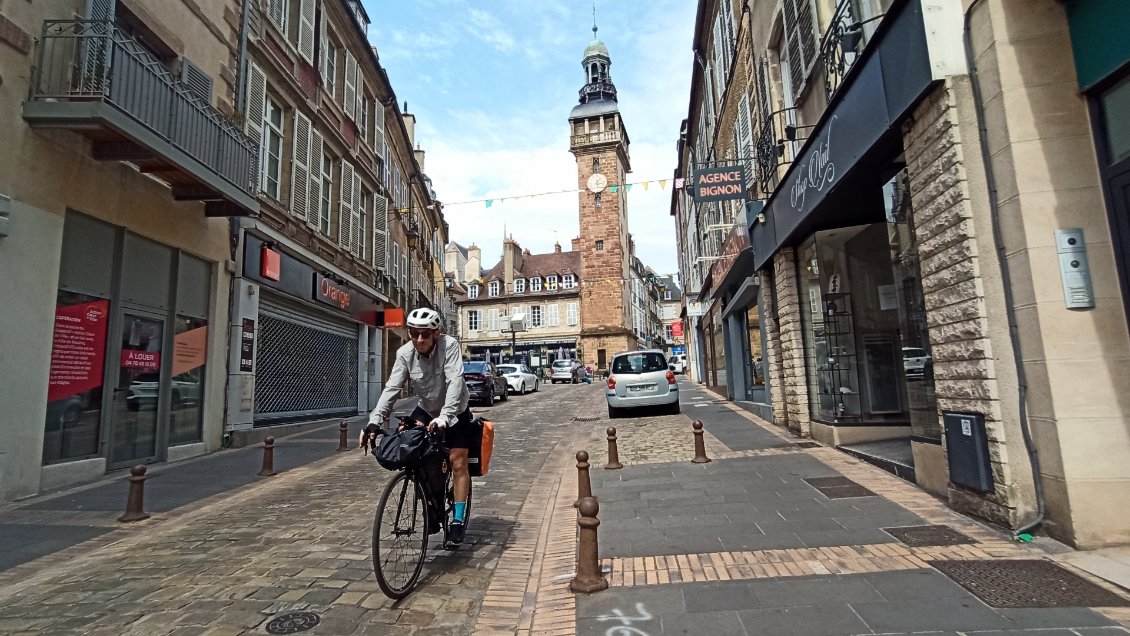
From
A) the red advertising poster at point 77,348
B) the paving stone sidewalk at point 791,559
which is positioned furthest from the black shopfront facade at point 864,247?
the red advertising poster at point 77,348

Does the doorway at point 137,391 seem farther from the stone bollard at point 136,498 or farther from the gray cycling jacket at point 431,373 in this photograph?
the gray cycling jacket at point 431,373

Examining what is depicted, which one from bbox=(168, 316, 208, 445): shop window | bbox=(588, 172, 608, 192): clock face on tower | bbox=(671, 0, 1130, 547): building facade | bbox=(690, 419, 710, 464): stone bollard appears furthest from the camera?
bbox=(588, 172, 608, 192): clock face on tower

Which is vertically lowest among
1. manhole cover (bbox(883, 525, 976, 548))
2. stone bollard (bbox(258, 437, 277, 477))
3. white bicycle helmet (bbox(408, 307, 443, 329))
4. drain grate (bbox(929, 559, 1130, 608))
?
drain grate (bbox(929, 559, 1130, 608))

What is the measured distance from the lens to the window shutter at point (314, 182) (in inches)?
571

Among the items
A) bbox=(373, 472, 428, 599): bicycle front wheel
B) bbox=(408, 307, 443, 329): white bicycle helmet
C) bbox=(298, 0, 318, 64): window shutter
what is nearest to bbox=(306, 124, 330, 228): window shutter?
bbox=(298, 0, 318, 64): window shutter

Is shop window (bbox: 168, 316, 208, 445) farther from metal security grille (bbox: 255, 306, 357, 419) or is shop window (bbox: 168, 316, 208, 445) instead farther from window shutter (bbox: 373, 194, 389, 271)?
window shutter (bbox: 373, 194, 389, 271)

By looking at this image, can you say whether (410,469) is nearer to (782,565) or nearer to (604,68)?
(782,565)

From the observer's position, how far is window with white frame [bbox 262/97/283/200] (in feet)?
41.0

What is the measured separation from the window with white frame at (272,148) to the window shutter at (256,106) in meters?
0.24

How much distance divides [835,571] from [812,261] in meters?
6.34

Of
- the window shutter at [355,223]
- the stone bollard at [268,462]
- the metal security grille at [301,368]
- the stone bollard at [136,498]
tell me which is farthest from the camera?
the window shutter at [355,223]

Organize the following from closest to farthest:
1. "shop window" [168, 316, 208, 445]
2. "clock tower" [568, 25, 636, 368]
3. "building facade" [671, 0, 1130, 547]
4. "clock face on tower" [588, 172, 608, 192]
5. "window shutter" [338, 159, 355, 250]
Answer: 1. "building facade" [671, 0, 1130, 547]
2. "shop window" [168, 316, 208, 445]
3. "window shutter" [338, 159, 355, 250]
4. "clock face on tower" [588, 172, 608, 192]
5. "clock tower" [568, 25, 636, 368]

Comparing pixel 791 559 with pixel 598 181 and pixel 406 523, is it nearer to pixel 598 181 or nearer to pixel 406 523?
pixel 406 523

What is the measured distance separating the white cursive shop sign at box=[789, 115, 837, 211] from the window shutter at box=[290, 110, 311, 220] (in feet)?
36.9
